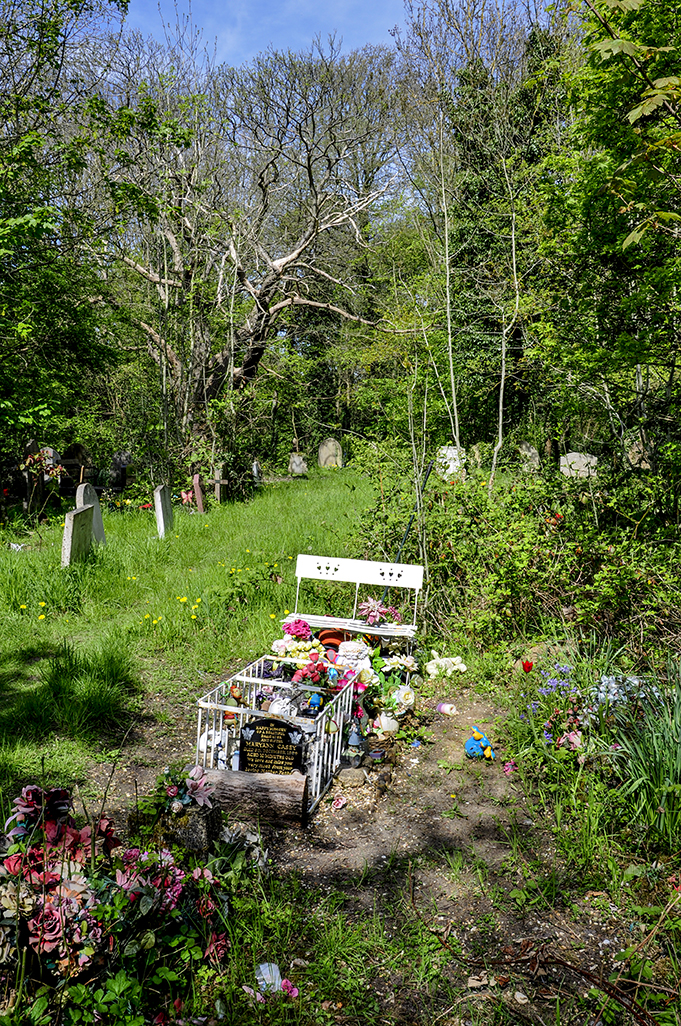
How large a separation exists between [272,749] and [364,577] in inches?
78.7

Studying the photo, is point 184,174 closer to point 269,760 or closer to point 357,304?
point 357,304

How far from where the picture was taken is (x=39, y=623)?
5879 mm

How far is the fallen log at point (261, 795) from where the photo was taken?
3.18m

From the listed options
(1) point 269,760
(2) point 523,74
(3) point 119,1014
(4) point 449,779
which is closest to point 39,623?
(1) point 269,760

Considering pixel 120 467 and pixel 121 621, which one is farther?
pixel 120 467

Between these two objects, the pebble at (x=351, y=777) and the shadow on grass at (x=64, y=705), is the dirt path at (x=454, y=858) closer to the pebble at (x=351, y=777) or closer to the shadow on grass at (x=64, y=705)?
the pebble at (x=351, y=777)

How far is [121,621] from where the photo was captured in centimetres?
602

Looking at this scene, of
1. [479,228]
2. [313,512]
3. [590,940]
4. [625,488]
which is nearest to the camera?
[590,940]

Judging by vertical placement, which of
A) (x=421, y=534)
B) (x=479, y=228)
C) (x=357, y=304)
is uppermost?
(x=479, y=228)

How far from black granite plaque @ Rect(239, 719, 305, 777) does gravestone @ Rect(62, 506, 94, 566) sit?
3962 mm

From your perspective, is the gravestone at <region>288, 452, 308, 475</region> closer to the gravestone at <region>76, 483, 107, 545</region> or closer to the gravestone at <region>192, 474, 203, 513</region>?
the gravestone at <region>192, 474, 203, 513</region>

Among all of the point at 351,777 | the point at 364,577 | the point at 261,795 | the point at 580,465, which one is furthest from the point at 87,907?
the point at 580,465

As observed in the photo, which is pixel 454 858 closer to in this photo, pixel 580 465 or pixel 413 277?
pixel 580 465

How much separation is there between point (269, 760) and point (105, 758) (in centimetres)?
108
